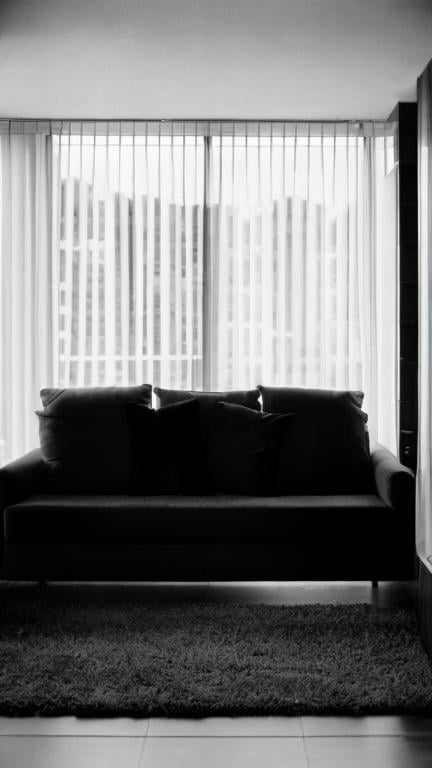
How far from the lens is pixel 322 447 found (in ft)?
12.9

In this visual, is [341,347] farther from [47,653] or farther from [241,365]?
[47,653]

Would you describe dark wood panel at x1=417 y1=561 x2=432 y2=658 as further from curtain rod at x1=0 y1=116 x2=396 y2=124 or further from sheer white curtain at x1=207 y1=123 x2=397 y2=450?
curtain rod at x1=0 y1=116 x2=396 y2=124

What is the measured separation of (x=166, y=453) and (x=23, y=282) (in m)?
1.81

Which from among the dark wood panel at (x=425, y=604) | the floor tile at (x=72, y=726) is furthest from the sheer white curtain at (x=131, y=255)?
the floor tile at (x=72, y=726)

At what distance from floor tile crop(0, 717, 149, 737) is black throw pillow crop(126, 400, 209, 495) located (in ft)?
5.06

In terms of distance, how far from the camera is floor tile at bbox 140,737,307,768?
6.69 feet

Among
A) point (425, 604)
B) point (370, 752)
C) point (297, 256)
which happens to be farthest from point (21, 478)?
point (297, 256)

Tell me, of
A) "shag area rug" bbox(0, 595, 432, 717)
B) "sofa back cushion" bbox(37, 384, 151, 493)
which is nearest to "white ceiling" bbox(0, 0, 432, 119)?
"sofa back cushion" bbox(37, 384, 151, 493)

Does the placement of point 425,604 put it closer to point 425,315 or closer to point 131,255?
point 425,315

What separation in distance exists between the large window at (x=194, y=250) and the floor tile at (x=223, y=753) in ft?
9.43

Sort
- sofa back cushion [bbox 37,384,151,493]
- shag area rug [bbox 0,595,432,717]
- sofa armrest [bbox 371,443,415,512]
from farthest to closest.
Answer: sofa back cushion [bbox 37,384,151,493] → sofa armrest [bbox 371,443,415,512] → shag area rug [bbox 0,595,432,717]

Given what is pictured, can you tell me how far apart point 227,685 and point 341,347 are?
278 centimetres

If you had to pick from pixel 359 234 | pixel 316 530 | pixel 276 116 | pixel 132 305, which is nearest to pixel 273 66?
pixel 276 116

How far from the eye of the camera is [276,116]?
4723mm
